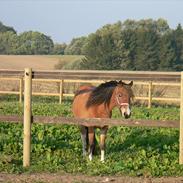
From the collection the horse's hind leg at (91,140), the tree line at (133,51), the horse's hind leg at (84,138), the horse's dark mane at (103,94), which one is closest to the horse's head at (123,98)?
the horse's dark mane at (103,94)

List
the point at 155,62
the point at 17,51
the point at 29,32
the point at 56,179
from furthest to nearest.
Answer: the point at 29,32 < the point at 17,51 < the point at 155,62 < the point at 56,179

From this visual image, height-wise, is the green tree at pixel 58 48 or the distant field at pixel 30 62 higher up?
the green tree at pixel 58 48

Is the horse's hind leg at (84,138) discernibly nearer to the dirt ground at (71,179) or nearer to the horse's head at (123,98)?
Result: the horse's head at (123,98)

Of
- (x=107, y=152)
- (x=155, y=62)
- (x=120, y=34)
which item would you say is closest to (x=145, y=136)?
(x=107, y=152)

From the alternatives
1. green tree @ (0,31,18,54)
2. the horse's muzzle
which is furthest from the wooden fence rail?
green tree @ (0,31,18,54)

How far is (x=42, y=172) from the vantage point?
27.7ft

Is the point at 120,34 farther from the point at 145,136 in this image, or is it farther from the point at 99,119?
the point at 99,119

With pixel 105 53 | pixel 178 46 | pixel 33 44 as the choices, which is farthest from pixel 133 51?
pixel 33 44

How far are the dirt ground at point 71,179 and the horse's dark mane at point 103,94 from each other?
6.74 ft

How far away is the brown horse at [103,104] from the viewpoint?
30.7 ft

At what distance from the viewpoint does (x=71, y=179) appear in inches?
313

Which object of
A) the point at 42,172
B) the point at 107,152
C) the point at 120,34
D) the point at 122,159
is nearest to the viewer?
the point at 42,172

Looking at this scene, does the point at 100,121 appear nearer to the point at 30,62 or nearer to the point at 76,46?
the point at 30,62

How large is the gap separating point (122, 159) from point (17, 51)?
82.8 m
